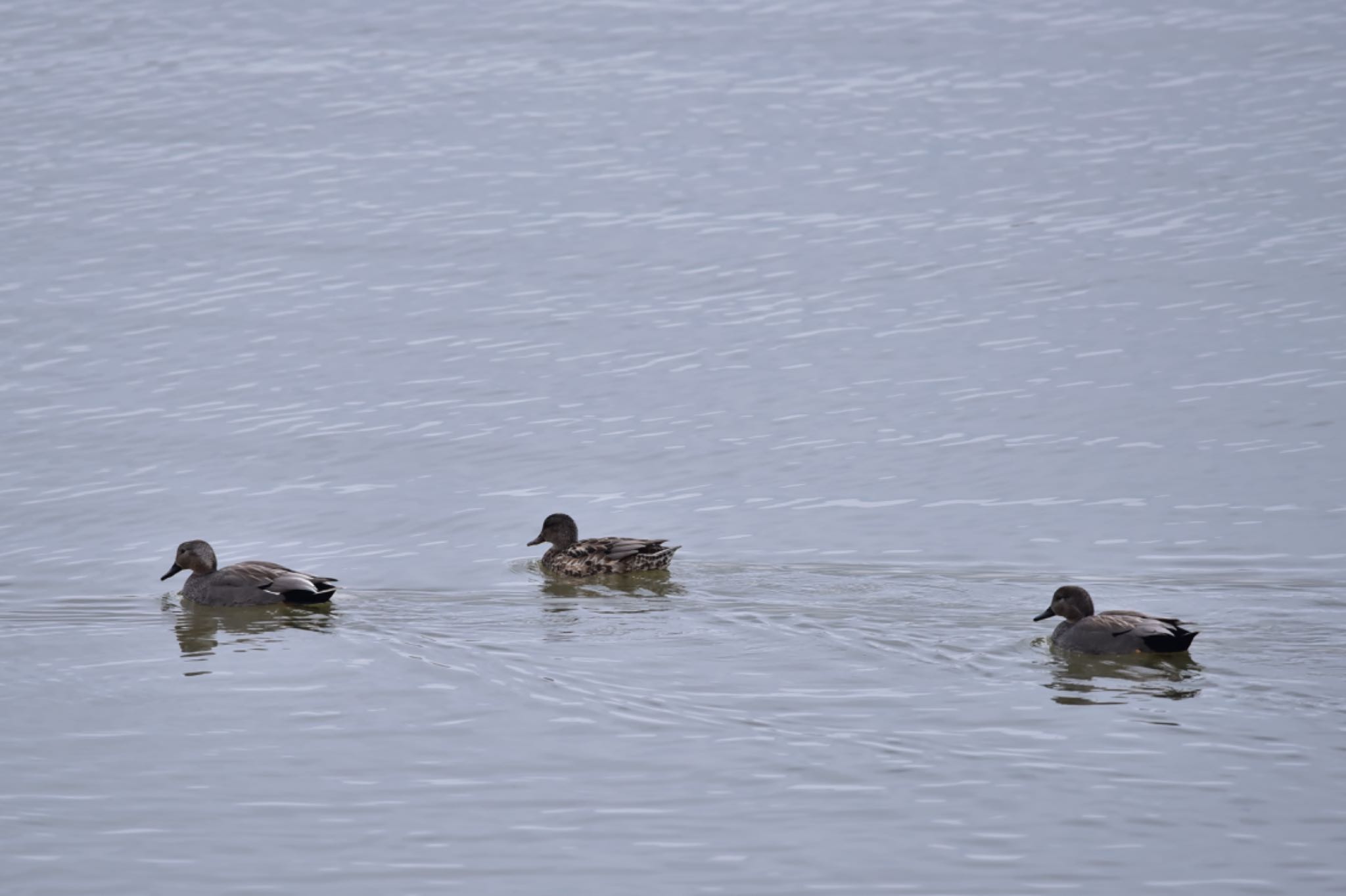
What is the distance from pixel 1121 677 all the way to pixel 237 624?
6.25 meters

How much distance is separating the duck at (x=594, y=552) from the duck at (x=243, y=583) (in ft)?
5.87

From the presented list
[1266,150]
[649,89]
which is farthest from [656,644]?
[649,89]

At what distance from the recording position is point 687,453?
704 inches

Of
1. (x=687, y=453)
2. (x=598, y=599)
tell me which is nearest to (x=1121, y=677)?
(x=598, y=599)

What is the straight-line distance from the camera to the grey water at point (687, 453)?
32.1 feet

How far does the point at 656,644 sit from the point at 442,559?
119 inches

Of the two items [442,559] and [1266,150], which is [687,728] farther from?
[1266,150]

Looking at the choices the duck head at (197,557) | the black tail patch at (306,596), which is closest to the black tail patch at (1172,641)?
the black tail patch at (306,596)

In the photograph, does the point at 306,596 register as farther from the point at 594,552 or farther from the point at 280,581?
the point at 594,552

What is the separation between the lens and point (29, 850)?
9484 mm

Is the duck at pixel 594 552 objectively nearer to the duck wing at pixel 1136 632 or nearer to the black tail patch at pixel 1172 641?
the duck wing at pixel 1136 632

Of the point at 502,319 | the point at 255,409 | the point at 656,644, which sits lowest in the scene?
the point at 656,644

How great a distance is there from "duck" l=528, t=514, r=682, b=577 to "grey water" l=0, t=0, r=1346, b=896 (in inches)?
8.3

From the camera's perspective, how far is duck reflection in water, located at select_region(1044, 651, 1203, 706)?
1151 centimetres
